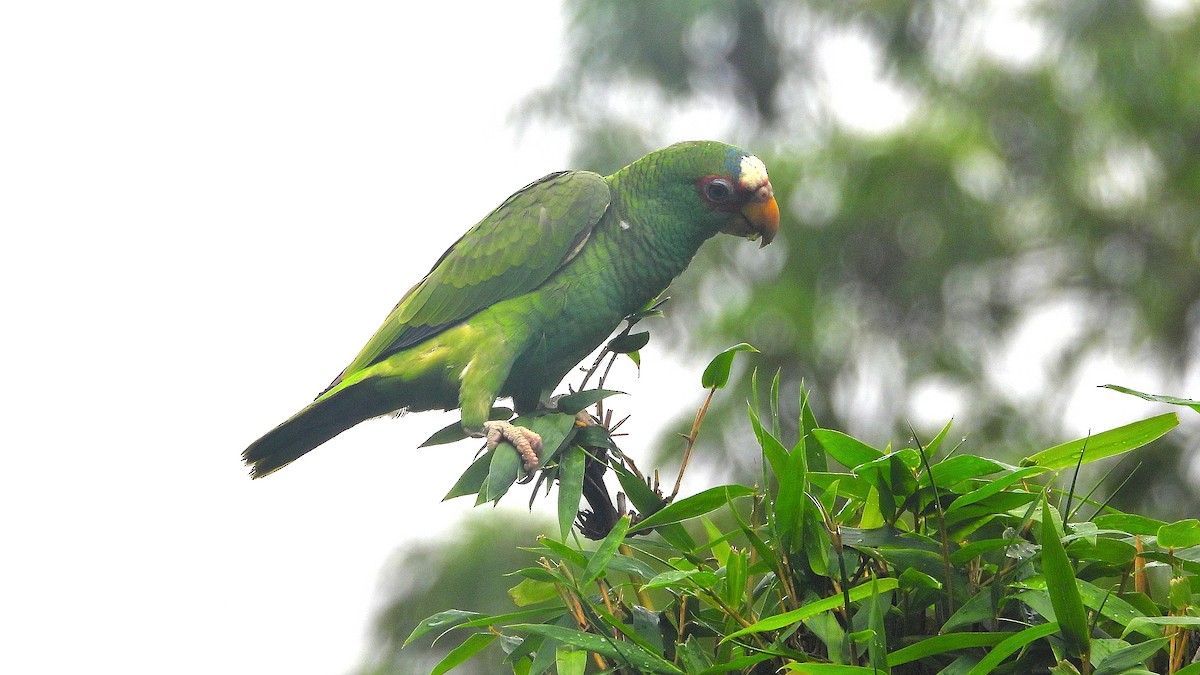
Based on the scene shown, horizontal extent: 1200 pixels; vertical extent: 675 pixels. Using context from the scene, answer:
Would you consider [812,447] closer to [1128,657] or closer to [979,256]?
[1128,657]

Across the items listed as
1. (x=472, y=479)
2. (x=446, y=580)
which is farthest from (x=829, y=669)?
(x=446, y=580)

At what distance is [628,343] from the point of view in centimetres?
207

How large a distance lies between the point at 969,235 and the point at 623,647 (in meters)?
5.40

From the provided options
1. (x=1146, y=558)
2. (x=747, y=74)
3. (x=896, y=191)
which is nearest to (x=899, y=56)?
(x=747, y=74)

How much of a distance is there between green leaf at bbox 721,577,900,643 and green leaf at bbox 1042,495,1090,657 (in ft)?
0.64

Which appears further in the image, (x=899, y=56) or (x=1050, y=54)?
(x=899, y=56)

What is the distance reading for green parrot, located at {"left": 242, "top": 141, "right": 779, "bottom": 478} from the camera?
227 centimetres

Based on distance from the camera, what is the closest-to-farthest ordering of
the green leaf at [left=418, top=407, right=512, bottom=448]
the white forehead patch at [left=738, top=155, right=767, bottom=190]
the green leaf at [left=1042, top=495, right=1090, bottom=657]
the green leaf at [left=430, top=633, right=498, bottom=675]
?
the green leaf at [left=1042, top=495, right=1090, bottom=657], the green leaf at [left=430, top=633, right=498, bottom=675], the green leaf at [left=418, top=407, right=512, bottom=448], the white forehead patch at [left=738, top=155, right=767, bottom=190]

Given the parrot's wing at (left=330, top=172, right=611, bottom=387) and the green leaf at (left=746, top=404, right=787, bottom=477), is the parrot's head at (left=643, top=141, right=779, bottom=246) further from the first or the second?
the green leaf at (left=746, top=404, right=787, bottom=477)

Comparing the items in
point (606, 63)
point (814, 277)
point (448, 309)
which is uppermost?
point (606, 63)

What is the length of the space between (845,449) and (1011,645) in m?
0.34

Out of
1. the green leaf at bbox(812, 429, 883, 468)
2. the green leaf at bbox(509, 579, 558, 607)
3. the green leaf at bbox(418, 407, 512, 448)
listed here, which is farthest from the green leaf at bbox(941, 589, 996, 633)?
the green leaf at bbox(418, 407, 512, 448)

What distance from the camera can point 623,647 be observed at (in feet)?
4.73

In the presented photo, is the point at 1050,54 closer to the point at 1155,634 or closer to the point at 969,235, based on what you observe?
the point at 969,235
